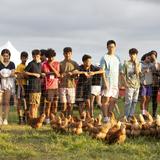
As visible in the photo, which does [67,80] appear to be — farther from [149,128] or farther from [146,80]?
[149,128]

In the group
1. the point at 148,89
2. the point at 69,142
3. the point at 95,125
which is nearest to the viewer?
the point at 69,142

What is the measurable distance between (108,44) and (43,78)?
5.94 ft

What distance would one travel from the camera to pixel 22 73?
12.3 metres

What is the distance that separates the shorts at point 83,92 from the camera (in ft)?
40.9

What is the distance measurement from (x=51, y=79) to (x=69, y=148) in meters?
4.18

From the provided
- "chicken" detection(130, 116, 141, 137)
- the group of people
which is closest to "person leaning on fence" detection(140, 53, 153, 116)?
the group of people

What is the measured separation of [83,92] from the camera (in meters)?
12.5

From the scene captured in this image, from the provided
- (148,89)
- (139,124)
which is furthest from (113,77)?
(139,124)

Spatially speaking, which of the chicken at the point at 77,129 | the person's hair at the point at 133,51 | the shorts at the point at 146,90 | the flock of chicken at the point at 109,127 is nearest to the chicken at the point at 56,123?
the flock of chicken at the point at 109,127

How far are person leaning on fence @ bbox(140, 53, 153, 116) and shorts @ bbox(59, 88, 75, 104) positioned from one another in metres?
2.08

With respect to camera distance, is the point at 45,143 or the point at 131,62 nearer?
the point at 45,143

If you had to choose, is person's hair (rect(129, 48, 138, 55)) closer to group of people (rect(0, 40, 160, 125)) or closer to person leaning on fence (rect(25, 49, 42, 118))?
group of people (rect(0, 40, 160, 125))

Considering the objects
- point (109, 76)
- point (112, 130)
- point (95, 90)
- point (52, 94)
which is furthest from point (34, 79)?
point (112, 130)

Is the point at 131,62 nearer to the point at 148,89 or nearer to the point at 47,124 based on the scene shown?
the point at 148,89
